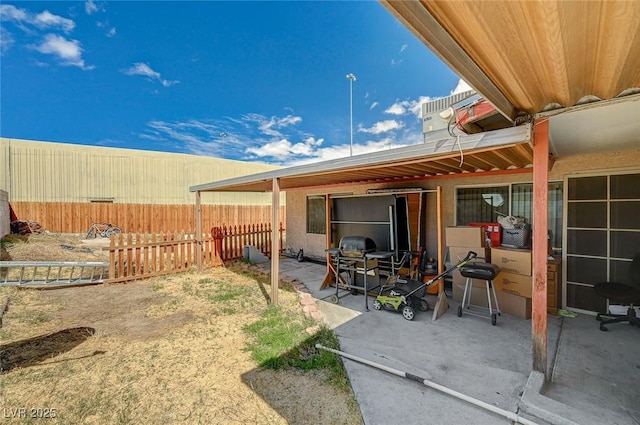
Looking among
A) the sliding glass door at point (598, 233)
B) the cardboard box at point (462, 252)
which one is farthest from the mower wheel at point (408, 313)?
the sliding glass door at point (598, 233)

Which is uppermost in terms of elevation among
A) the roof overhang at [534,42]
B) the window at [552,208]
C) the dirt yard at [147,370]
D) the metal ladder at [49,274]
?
the roof overhang at [534,42]

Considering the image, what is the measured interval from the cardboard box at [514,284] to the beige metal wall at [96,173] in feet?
71.0

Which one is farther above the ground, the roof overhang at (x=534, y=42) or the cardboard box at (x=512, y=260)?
the roof overhang at (x=534, y=42)

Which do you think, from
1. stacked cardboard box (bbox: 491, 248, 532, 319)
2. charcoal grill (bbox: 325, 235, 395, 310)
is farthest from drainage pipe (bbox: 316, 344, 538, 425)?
stacked cardboard box (bbox: 491, 248, 532, 319)

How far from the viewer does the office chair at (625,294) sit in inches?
133

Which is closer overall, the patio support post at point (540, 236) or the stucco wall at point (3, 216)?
the patio support post at point (540, 236)

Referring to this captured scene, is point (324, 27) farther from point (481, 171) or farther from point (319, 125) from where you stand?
point (319, 125)

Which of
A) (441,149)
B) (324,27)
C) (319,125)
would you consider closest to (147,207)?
(324,27)

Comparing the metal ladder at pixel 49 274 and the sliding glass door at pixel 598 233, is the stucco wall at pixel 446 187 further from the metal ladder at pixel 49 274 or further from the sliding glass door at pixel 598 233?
the metal ladder at pixel 49 274

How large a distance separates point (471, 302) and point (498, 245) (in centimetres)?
102

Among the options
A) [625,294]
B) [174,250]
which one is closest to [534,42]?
[625,294]

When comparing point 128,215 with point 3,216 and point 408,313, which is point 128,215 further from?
point 408,313

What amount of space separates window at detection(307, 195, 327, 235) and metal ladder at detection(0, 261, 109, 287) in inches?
Answer: 194

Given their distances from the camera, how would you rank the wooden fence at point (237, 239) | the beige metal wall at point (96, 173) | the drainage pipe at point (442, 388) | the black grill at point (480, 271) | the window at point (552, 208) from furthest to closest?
the beige metal wall at point (96, 173)
the wooden fence at point (237, 239)
the window at point (552, 208)
the black grill at point (480, 271)
the drainage pipe at point (442, 388)
